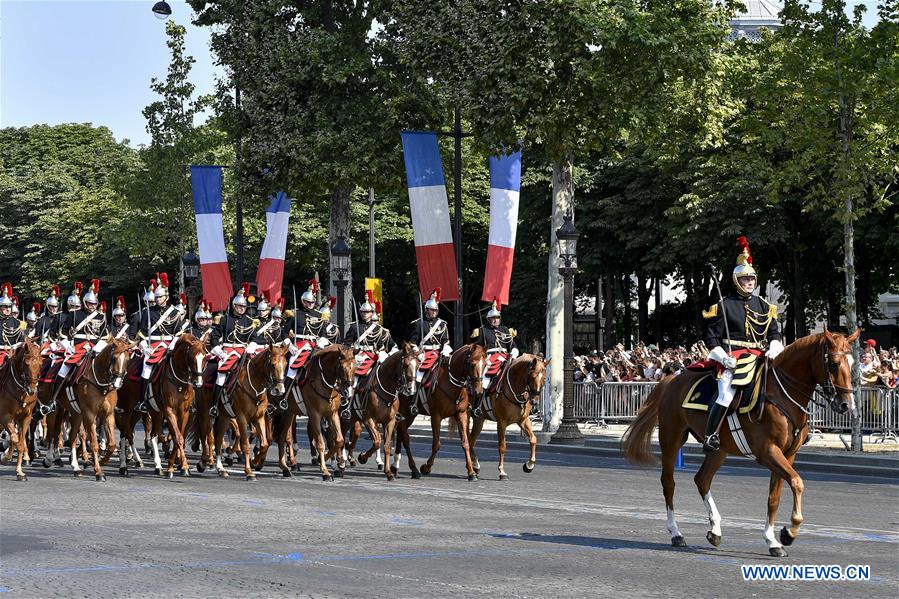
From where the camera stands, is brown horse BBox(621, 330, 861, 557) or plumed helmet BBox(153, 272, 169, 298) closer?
brown horse BBox(621, 330, 861, 557)

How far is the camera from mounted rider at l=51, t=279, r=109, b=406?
23531mm

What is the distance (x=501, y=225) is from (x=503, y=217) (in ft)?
0.76

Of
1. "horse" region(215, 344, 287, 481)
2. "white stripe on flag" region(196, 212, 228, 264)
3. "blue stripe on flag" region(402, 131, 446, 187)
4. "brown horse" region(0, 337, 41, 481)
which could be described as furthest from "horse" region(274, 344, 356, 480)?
"white stripe on flag" region(196, 212, 228, 264)

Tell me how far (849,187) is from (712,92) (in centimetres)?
686

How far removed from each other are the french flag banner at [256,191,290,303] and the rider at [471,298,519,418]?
17.7 metres

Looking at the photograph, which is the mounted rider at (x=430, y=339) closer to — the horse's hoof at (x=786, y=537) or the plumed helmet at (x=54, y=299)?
the plumed helmet at (x=54, y=299)

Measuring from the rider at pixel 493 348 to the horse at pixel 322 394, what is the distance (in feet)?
8.14

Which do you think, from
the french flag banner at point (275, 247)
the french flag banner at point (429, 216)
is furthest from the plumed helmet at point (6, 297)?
the french flag banner at point (275, 247)

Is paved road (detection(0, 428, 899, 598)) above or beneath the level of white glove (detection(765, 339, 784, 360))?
beneath

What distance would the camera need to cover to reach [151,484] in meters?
21.1

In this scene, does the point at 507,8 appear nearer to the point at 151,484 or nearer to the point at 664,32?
the point at 664,32

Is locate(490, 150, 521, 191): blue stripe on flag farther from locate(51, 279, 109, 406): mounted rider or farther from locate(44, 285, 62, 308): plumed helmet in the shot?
locate(51, 279, 109, 406): mounted rider

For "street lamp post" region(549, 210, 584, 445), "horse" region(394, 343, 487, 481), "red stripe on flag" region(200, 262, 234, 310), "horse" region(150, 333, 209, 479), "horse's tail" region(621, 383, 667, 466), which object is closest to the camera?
"horse's tail" region(621, 383, 667, 466)

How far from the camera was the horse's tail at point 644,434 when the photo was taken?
15154 mm
